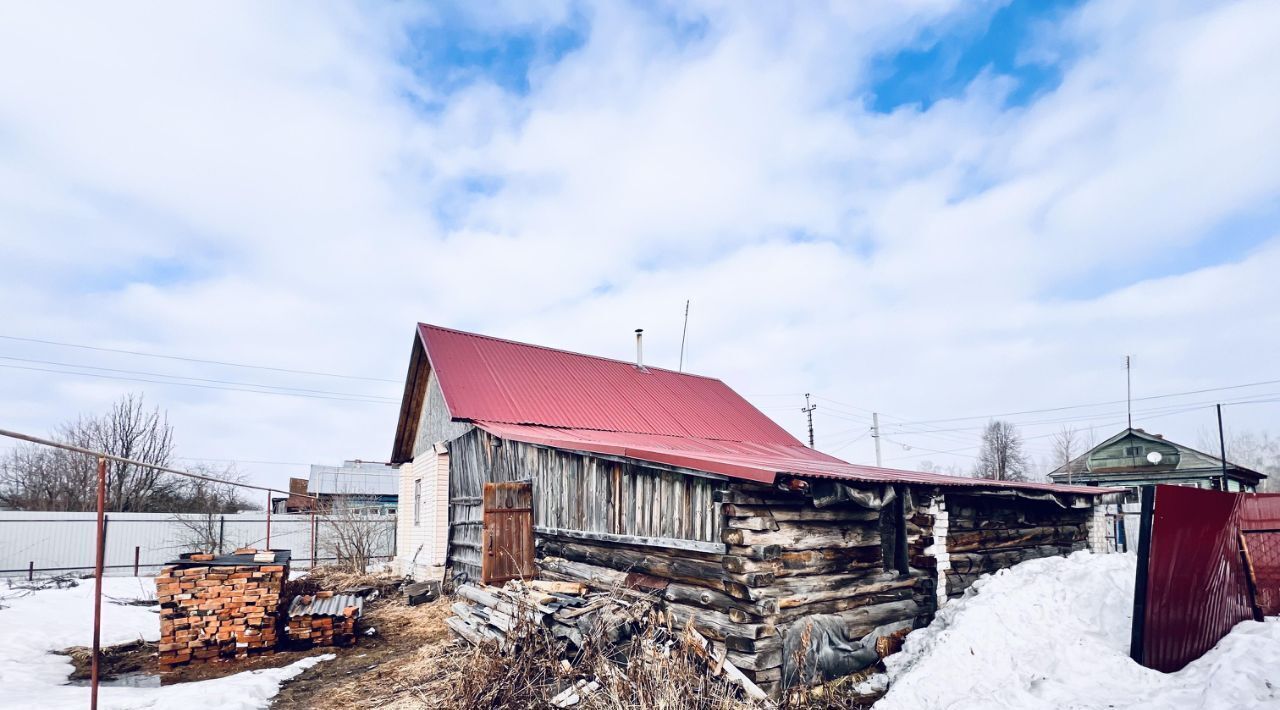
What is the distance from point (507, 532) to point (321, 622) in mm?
3067

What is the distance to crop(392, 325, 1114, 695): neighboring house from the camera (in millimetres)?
7469

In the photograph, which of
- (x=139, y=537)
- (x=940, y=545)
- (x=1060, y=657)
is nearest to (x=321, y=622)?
(x=940, y=545)

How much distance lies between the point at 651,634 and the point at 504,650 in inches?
61.8

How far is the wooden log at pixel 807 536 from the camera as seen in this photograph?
743 cm

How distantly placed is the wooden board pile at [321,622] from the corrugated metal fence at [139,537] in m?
9.26

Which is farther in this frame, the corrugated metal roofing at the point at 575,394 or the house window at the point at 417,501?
the house window at the point at 417,501

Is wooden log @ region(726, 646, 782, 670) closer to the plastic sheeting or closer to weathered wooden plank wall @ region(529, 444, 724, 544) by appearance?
the plastic sheeting

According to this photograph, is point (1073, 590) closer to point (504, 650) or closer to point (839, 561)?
point (839, 561)

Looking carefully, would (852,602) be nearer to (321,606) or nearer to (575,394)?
(321,606)

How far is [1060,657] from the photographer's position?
6.68m

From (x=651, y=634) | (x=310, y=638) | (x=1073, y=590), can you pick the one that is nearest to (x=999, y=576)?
Answer: (x=1073, y=590)

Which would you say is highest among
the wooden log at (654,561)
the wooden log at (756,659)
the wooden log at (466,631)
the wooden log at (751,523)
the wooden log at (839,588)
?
the wooden log at (751,523)

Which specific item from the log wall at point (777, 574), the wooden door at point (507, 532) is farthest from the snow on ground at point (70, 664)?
the log wall at point (777, 574)

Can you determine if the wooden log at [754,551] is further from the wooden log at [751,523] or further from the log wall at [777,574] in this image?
the wooden log at [751,523]
